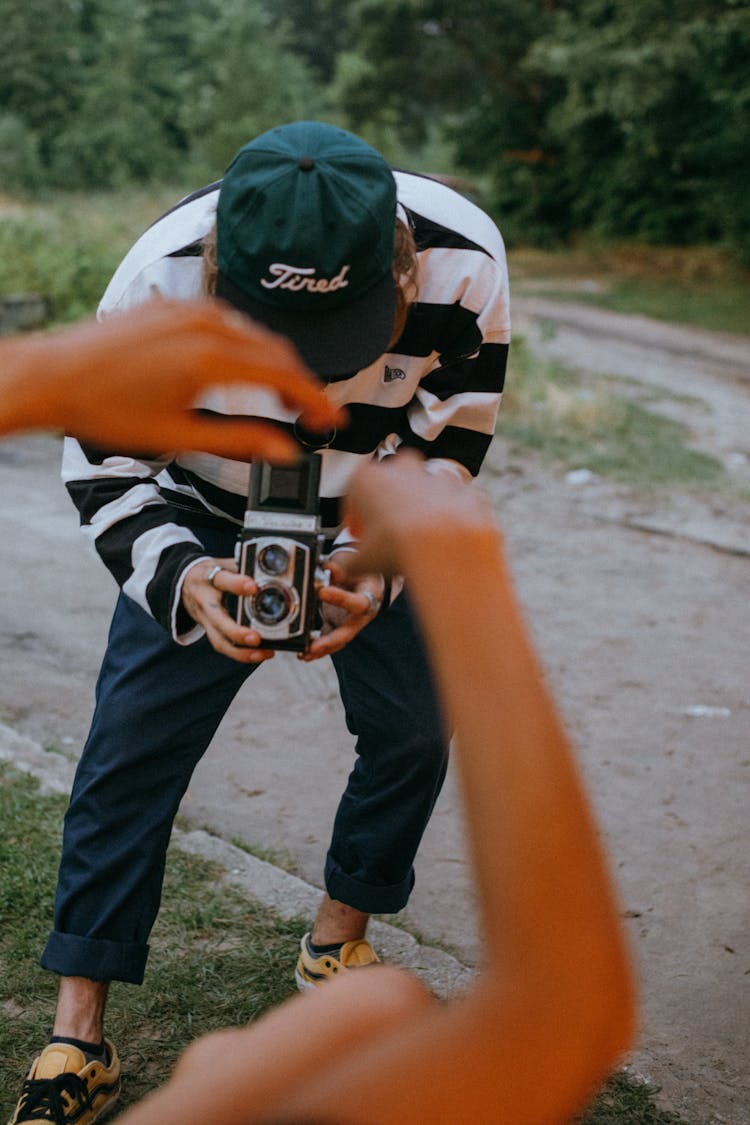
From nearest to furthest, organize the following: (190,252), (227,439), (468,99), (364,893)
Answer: (227,439)
(190,252)
(364,893)
(468,99)

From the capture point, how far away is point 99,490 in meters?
2.40

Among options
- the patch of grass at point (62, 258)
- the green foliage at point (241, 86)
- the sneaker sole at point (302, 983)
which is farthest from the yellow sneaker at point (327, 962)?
Result: the green foliage at point (241, 86)

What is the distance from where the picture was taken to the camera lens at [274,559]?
208 centimetres

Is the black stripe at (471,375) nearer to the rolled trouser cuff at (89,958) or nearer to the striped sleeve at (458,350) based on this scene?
the striped sleeve at (458,350)

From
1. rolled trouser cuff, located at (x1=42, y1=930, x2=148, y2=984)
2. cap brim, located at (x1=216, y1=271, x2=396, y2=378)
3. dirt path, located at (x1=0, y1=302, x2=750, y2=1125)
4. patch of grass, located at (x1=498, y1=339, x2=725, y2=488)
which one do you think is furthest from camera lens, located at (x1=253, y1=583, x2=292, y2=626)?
patch of grass, located at (x1=498, y1=339, x2=725, y2=488)

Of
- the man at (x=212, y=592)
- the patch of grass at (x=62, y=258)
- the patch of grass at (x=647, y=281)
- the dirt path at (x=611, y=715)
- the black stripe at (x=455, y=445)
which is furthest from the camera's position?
the patch of grass at (x=647, y=281)

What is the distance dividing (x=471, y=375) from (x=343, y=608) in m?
0.64

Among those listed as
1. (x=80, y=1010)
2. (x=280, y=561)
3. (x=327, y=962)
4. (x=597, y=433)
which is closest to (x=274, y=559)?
(x=280, y=561)

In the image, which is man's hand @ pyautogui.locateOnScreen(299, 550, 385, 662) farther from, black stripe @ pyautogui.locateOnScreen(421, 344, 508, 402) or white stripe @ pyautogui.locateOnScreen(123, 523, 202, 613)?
black stripe @ pyautogui.locateOnScreen(421, 344, 508, 402)

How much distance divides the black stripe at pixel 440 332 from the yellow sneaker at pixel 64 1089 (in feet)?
5.21

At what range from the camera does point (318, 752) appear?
14.0 ft

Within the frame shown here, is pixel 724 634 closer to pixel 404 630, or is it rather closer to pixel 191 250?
pixel 404 630

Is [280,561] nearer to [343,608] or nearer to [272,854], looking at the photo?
[343,608]

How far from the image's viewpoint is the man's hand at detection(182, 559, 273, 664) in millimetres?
2078
